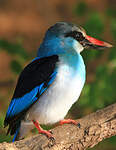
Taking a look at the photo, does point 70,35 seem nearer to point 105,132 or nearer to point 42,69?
point 42,69

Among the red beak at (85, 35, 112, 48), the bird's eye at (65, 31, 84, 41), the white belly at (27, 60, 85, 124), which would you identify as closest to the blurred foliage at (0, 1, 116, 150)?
the red beak at (85, 35, 112, 48)

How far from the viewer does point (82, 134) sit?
2084 mm

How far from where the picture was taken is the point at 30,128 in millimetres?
2455

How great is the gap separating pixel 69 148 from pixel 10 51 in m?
1.24

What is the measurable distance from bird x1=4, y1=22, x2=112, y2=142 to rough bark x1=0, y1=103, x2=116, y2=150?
0.25 feet

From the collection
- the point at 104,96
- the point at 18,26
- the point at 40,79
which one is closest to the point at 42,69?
the point at 40,79

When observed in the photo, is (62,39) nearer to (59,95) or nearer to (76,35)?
(76,35)

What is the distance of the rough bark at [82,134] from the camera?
78.1 inches

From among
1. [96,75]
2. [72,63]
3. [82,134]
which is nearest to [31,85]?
[72,63]

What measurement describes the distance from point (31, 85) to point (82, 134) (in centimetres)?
42

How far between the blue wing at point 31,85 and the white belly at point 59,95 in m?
0.03

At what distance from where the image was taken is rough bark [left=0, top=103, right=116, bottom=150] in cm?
198

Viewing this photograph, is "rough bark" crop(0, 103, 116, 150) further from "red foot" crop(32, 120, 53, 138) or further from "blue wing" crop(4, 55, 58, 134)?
"blue wing" crop(4, 55, 58, 134)

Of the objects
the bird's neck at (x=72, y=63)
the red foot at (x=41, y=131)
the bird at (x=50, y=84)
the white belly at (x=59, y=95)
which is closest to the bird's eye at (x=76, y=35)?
the bird at (x=50, y=84)
